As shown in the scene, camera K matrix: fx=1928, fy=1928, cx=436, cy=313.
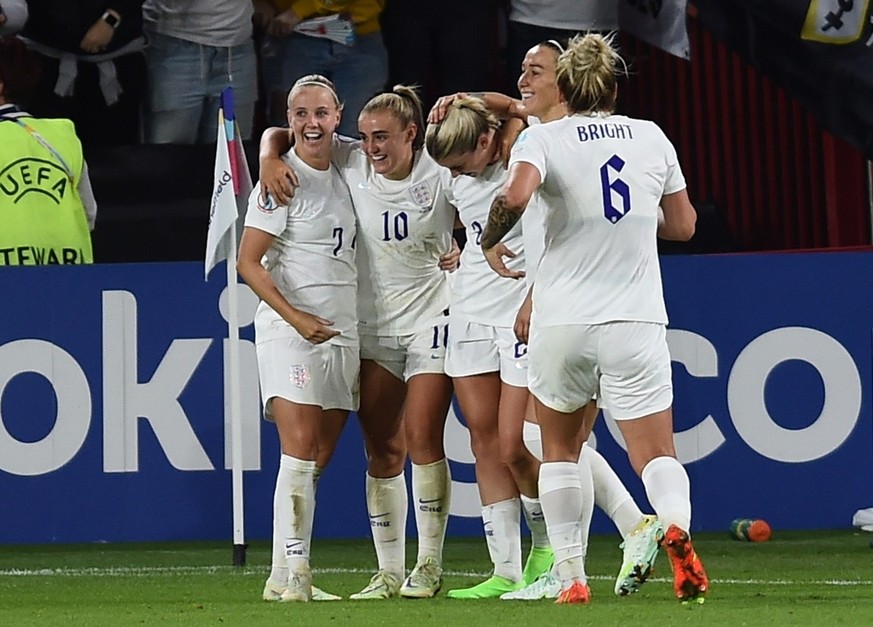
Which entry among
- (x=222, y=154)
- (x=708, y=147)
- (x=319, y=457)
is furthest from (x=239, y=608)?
(x=708, y=147)

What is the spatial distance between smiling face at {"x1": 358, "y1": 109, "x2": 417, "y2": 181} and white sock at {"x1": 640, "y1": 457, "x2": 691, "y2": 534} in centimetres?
167

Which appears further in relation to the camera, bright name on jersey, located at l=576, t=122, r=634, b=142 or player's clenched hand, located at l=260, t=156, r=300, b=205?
player's clenched hand, located at l=260, t=156, r=300, b=205

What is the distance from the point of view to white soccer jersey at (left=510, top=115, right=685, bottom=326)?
613 centimetres

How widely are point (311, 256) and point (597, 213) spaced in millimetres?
1396

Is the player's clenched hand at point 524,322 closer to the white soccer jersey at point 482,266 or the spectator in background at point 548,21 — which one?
the white soccer jersey at point 482,266

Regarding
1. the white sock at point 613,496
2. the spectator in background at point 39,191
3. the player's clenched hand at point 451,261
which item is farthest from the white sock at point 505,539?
the spectator in background at point 39,191

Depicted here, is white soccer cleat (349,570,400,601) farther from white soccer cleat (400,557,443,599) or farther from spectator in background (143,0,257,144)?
spectator in background (143,0,257,144)

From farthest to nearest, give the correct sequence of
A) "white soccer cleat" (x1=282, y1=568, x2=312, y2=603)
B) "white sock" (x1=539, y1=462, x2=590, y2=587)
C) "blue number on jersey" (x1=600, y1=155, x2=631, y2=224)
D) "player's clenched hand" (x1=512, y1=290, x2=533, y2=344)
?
"white soccer cleat" (x1=282, y1=568, x2=312, y2=603) → "player's clenched hand" (x1=512, y1=290, x2=533, y2=344) → "white sock" (x1=539, y1=462, x2=590, y2=587) → "blue number on jersey" (x1=600, y1=155, x2=631, y2=224)

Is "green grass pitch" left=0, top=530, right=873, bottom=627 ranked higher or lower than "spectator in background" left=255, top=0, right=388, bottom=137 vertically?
lower

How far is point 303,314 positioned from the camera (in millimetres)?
6957

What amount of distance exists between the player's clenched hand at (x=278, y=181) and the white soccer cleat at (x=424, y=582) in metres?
1.44

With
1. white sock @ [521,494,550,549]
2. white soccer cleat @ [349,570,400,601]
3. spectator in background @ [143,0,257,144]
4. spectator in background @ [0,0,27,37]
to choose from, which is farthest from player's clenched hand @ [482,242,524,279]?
spectator in background @ [0,0,27,37]

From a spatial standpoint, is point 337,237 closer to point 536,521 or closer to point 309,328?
point 309,328

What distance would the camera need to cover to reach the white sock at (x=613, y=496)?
701 cm
